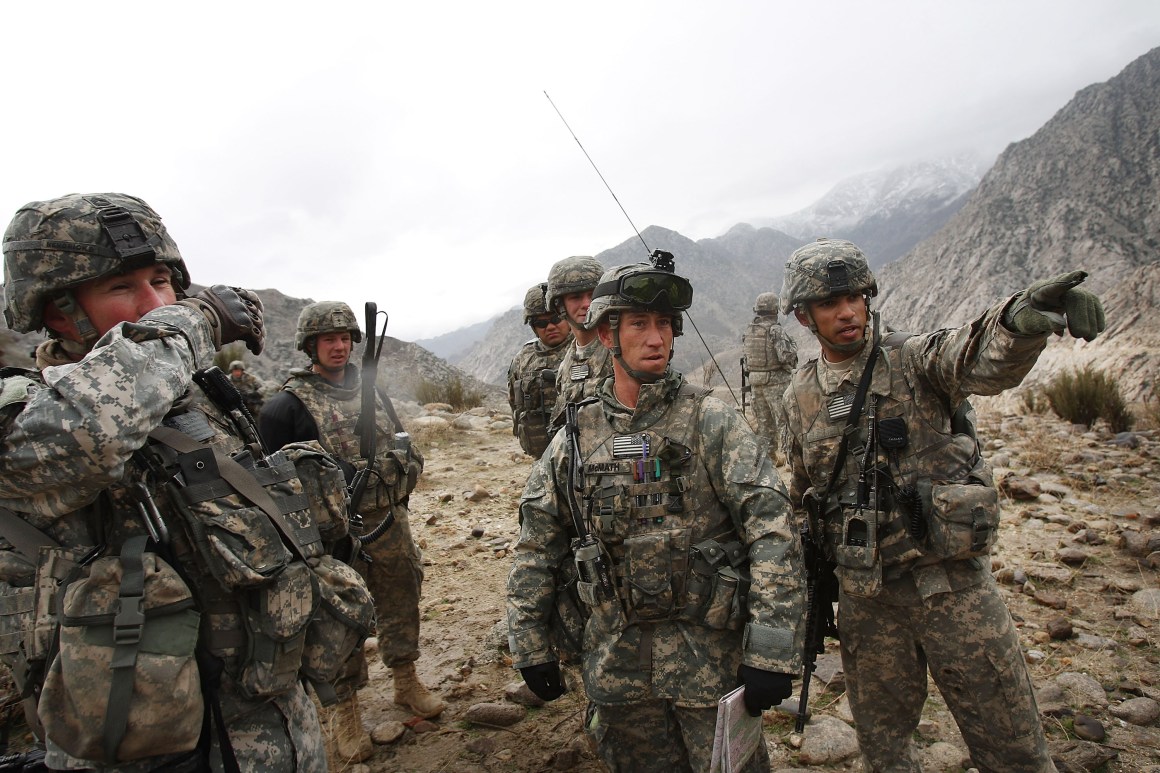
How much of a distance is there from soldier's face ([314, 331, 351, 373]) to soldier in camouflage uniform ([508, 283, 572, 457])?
4.48ft

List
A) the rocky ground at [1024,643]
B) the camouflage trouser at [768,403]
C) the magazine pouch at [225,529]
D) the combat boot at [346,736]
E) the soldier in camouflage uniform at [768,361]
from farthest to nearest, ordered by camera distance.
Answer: the camouflage trouser at [768,403] → the soldier in camouflage uniform at [768,361] → the combat boot at [346,736] → the rocky ground at [1024,643] → the magazine pouch at [225,529]

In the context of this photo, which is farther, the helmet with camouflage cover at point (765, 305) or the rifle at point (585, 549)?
the helmet with camouflage cover at point (765, 305)

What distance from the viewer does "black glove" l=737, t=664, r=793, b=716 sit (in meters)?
1.86

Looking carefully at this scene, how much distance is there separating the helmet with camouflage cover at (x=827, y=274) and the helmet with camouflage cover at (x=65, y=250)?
2364mm

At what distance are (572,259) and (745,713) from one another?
312 centimetres

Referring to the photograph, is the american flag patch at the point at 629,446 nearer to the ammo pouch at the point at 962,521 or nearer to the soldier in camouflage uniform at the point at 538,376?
the ammo pouch at the point at 962,521

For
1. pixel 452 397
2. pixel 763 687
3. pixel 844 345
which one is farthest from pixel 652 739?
pixel 452 397

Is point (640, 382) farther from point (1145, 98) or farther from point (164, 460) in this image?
point (1145, 98)

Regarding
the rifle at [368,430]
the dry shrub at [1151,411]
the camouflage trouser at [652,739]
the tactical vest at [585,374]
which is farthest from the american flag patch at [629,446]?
the dry shrub at [1151,411]

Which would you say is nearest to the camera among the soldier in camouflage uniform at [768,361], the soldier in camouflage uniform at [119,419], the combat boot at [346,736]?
the soldier in camouflage uniform at [119,419]

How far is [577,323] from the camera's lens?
411cm

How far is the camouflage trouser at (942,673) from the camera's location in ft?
7.41

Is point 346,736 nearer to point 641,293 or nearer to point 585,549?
point 585,549

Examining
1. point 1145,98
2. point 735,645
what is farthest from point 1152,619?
point 1145,98
